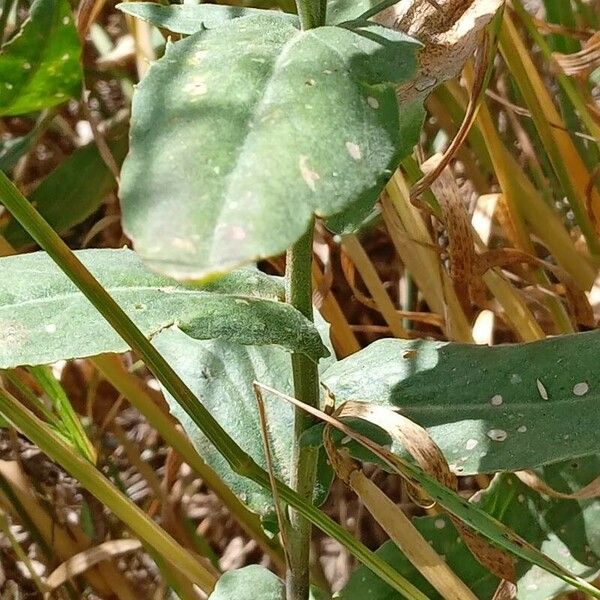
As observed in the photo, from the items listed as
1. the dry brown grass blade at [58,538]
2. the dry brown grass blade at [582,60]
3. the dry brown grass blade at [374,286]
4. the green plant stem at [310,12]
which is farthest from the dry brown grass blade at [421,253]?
the dry brown grass blade at [58,538]

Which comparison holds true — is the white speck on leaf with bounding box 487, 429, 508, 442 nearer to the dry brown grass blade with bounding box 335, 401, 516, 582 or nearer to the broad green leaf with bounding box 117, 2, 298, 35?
the dry brown grass blade with bounding box 335, 401, 516, 582

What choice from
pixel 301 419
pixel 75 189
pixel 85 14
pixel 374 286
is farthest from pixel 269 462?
pixel 75 189

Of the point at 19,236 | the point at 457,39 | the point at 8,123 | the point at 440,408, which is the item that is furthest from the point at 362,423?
the point at 8,123

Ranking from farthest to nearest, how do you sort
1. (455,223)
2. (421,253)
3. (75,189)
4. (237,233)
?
(75,189) → (421,253) → (455,223) → (237,233)

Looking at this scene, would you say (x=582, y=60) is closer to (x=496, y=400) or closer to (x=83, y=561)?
(x=496, y=400)

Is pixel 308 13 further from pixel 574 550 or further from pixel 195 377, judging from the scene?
pixel 574 550

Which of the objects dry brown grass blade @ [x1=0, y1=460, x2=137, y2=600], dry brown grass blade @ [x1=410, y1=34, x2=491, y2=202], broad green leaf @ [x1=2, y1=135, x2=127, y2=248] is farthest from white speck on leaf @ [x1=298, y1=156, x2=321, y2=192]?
broad green leaf @ [x1=2, y1=135, x2=127, y2=248]
